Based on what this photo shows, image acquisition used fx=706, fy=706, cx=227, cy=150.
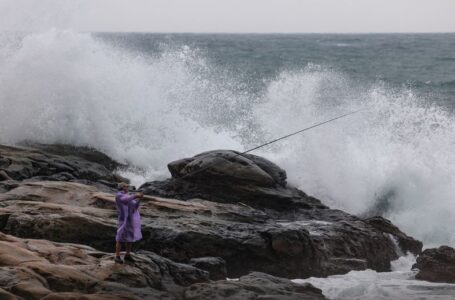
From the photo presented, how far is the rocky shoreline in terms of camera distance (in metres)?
6.95

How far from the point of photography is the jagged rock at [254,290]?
7105mm

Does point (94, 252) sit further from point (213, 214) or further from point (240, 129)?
point (240, 129)

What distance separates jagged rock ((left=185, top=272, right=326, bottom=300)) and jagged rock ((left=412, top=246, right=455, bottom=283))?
2241 mm

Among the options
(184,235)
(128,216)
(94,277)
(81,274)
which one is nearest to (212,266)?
(184,235)

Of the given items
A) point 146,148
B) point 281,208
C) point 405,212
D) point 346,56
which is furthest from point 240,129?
point 346,56

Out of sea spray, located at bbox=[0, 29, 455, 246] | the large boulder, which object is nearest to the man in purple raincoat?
the large boulder

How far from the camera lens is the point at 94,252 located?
762cm

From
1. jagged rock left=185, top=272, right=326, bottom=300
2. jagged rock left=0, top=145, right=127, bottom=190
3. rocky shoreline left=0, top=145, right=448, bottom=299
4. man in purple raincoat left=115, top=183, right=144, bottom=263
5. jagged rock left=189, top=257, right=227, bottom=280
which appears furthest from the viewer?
jagged rock left=0, top=145, right=127, bottom=190

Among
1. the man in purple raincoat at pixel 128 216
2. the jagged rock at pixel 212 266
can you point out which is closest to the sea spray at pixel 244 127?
the jagged rock at pixel 212 266

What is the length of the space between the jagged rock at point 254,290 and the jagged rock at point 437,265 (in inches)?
88.2

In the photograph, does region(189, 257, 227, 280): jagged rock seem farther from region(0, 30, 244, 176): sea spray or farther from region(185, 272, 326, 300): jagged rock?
region(0, 30, 244, 176): sea spray

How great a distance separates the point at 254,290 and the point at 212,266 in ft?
3.31

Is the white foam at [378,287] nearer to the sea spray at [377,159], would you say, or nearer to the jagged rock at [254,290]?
the jagged rock at [254,290]

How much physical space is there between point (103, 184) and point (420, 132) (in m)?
7.76
